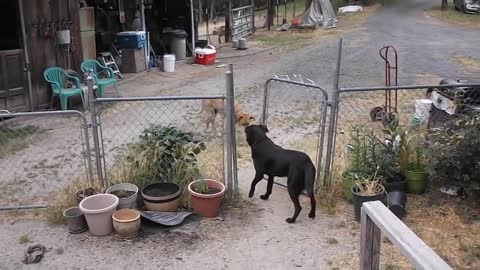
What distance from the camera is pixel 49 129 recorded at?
7625 millimetres

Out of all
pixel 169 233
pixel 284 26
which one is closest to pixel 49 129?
pixel 169 233

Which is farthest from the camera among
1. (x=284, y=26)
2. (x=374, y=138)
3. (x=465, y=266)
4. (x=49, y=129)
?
(x=284, y=26)

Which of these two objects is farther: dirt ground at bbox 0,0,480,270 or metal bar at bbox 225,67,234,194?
metal bar at bbox 225,67,234,194

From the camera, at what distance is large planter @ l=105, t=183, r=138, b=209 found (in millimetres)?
4387

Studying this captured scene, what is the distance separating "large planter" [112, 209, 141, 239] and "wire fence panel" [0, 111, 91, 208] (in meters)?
0.72

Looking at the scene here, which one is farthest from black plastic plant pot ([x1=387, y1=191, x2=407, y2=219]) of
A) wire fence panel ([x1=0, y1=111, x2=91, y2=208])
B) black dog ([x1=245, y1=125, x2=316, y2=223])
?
wire fence panel ([x1=0, y1=111, x2=91, y2=208])

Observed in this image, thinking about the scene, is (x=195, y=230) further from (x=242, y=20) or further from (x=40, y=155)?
(x=242, y=20)

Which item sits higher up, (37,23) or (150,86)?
(37,23)

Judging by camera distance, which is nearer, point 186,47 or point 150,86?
point 150,86

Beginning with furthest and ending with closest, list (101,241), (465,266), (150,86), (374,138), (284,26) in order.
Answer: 1. (284,26)
2. (150,86)
3. (374,138)
4. (101,241)
5. (465,266)

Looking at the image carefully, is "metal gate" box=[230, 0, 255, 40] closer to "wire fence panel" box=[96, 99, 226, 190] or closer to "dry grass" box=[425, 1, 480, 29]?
"wire fence panel" box=[96, 99, 226, 190]

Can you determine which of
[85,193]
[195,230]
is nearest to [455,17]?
[195,230]

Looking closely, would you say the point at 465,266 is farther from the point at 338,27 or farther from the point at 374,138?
the point at 338,27

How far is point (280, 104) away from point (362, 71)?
167 inches
